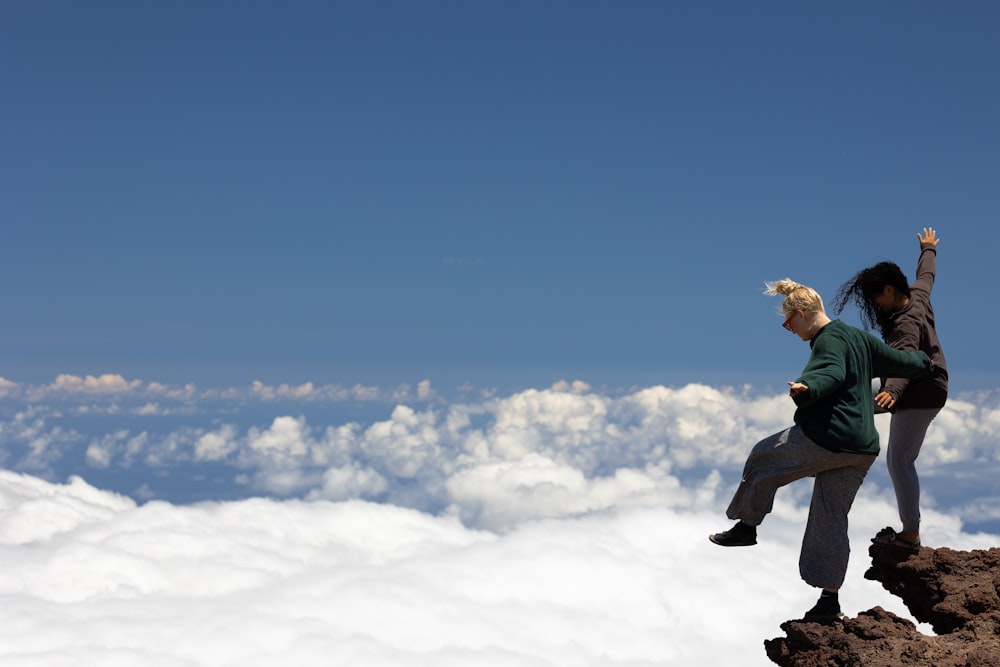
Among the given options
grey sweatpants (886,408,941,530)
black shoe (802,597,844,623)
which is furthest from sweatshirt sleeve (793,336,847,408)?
black shoe (802,597,844,623)

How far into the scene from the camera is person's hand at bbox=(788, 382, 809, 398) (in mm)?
8766

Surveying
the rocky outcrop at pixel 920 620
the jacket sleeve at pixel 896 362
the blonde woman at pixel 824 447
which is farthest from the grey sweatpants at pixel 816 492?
the jacket sleeve at pixel 896 362

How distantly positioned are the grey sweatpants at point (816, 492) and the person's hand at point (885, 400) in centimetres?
79

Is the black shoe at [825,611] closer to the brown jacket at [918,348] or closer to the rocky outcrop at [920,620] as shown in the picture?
the rocky outcrop at [920,620]

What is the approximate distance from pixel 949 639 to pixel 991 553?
2.06 m

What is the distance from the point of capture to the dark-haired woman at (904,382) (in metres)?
10.4

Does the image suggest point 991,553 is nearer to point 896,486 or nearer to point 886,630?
point 896,486

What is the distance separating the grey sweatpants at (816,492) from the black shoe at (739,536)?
10 cm

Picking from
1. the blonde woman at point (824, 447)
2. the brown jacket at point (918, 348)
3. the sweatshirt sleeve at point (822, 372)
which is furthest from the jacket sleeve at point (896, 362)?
the sweatshirt sleeve at point (822, 372)

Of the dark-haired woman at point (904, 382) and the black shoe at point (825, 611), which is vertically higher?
the dark-haired woman at point (904, 382)

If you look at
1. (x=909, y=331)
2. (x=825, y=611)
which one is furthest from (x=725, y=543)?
(x=909, y=331)

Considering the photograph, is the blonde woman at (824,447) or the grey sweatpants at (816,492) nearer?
the blonde woman at (824,447)

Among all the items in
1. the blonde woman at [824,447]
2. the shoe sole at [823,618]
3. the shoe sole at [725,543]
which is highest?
the blonde woman at [824,447]

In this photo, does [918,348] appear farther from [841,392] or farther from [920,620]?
[920,620]
